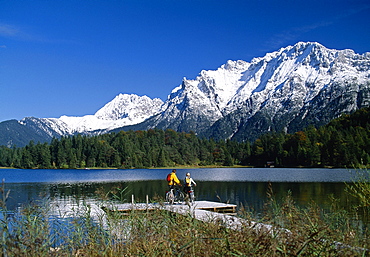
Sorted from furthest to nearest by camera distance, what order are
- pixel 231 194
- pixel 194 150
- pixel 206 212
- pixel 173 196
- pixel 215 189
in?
pixel 194 150
pixel 215 189
pixel 231 194
pixel 173 196
pixel 206 212

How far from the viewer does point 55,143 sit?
521 ft

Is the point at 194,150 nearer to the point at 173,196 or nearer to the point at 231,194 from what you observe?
the point at 231,194

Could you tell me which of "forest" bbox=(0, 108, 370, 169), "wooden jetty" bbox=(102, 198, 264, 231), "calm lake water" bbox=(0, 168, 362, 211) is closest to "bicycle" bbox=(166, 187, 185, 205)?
"wooden jetty" bbox=(102, 198, 264, 231)

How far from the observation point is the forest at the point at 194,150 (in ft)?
366

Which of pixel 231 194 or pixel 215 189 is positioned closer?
pixel 231 194

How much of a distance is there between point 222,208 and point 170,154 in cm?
13450

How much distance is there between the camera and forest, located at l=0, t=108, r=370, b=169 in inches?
4392

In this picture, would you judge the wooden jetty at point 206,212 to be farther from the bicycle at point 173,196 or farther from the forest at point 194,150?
the forest at point 194,150

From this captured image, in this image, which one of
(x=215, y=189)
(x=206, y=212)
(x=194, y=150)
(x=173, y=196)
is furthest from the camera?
(x=194, y=150)

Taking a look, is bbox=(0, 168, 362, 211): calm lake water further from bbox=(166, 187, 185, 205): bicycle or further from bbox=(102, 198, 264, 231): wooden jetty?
bbox=(166, 187, 185, 205): bicycle

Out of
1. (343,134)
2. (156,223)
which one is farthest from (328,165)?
(156,223)

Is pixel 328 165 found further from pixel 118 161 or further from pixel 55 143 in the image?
pixel 55 143

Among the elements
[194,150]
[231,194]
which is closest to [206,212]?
[231,194]

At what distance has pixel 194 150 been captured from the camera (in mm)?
170375
